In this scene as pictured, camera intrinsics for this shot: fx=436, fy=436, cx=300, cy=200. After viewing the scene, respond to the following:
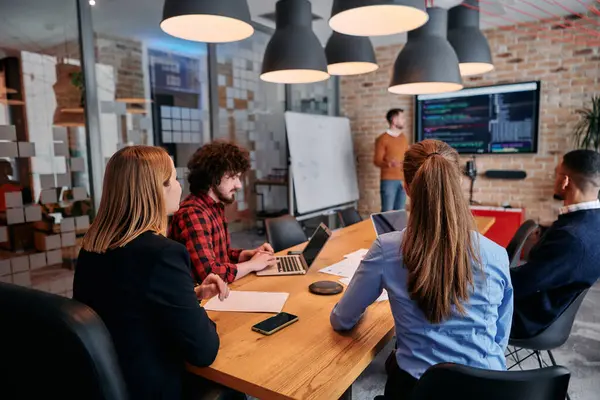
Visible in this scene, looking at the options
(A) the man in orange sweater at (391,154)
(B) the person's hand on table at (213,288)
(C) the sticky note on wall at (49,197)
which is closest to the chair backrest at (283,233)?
(B) the person's hand on table at (213,288)

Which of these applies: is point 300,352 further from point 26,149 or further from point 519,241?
point 26,149

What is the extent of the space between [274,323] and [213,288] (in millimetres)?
267

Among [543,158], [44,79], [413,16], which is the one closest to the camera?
[413,16]

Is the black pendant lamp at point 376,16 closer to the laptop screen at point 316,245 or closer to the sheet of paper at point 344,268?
the laptop screen at point 316,245

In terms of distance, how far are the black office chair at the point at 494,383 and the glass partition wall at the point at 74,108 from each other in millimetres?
2872

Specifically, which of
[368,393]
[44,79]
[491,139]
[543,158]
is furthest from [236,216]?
[543,158]

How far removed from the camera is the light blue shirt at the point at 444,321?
1.21 meters

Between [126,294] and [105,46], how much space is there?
280 centimetres

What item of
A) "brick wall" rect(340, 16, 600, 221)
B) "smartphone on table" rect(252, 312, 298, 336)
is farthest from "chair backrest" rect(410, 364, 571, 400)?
"brick wall" rect(340, 16, 600, 221)

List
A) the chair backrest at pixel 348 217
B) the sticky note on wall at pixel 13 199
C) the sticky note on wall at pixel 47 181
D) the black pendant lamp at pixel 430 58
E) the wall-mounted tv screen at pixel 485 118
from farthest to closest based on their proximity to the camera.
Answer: the wall-mounted tv screen at pixel 485 118 → the chair backrest at pixel 348 217 → the sticky note on wall at pixel 47 181 → the sticky note on wall at pixel 13 199 → the black pendant lamp at pixel 430 58

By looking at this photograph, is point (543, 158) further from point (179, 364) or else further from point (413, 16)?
point (179, 364)

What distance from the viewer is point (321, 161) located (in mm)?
5234

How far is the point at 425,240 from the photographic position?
3.94 feet

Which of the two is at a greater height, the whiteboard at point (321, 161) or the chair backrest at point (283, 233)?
the whiteboard at point (321, 161)
